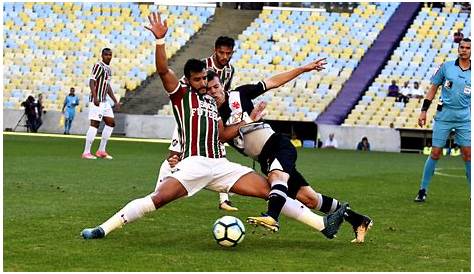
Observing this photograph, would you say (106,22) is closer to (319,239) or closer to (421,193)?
(421,193)

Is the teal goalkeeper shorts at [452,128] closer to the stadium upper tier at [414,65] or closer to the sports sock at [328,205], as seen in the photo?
the sports sock at [328,205]

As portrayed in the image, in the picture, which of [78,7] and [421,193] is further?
[78,7]

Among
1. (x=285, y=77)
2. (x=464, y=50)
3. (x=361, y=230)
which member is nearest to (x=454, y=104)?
(x=464, y=50)

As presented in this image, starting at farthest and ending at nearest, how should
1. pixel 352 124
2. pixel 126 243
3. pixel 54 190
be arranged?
pixel 352 124
pixel 54 190
pixel 126 243

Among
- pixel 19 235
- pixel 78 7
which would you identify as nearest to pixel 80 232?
pixel 19 235

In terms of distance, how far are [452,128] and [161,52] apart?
18.1 ft

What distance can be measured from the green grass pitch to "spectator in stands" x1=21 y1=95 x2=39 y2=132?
20305mm

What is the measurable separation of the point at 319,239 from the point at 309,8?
3653 cm

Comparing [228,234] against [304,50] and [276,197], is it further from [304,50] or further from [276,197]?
[304,50]

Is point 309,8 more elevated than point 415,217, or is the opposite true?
point 309,8

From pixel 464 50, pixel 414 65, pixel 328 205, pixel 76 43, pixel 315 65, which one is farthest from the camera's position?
pixel 76 43

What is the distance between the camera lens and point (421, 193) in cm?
1268

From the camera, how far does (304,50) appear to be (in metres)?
39.7

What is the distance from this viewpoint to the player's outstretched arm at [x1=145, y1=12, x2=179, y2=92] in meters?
8.22
